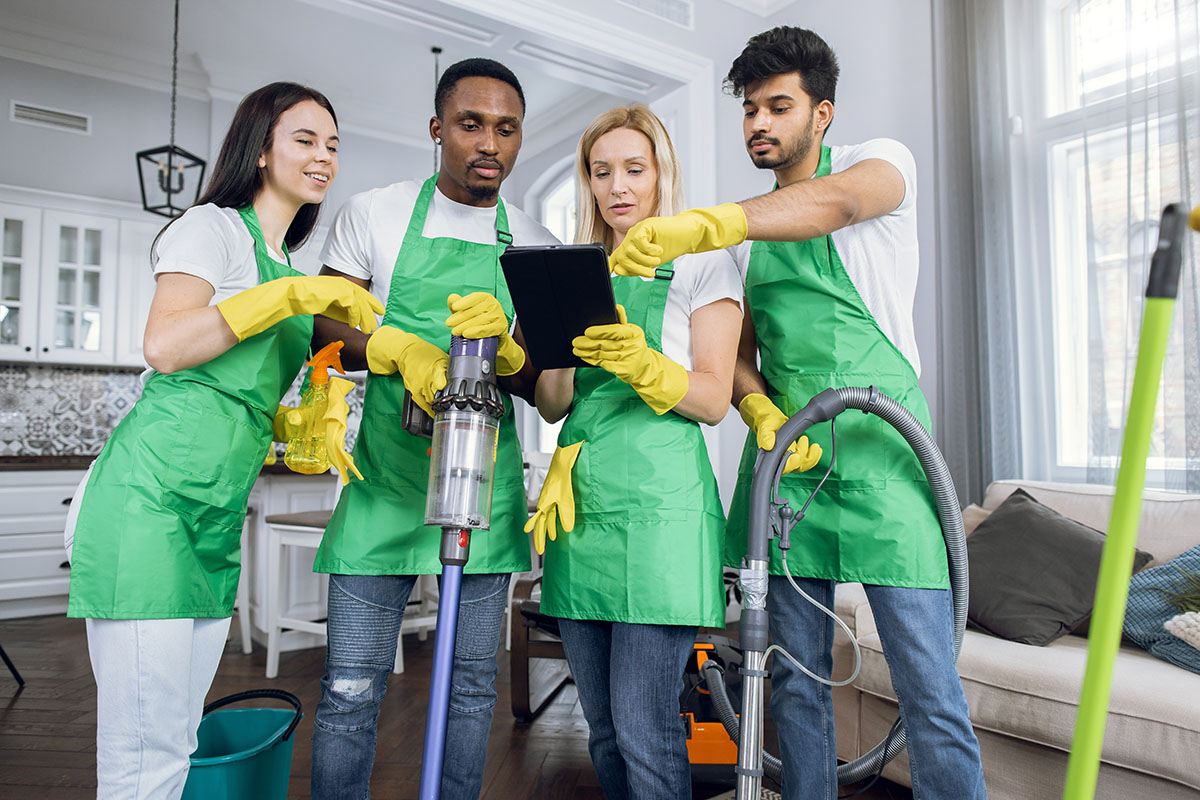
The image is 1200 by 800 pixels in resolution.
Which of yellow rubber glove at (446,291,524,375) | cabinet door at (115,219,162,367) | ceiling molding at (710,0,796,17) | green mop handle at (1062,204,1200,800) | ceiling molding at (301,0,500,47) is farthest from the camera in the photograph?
cabinet door at (115,219,162,367)

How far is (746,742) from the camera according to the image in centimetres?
114

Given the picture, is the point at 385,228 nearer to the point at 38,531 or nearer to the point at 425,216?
the point at 425,216

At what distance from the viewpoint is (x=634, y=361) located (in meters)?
1.14

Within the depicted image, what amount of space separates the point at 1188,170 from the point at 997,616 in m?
1.54

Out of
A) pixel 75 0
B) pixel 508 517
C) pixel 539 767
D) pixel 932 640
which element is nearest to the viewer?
pixel 932 640

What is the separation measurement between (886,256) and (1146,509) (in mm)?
1493

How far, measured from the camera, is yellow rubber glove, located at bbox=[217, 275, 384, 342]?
1176mm

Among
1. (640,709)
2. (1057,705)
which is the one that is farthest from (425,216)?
(1057,705)

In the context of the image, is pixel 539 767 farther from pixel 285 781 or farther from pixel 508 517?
pixel 508 517

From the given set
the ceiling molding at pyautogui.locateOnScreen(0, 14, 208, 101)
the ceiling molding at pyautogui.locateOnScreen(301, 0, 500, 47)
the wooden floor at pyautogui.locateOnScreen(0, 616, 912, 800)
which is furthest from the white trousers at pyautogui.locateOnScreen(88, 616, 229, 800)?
the ceiling molding at pyautogui.locateOnScreen(0, 14, 208, 101)

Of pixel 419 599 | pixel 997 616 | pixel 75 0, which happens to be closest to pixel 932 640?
pixel 997 616

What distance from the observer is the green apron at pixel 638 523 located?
3.88ft

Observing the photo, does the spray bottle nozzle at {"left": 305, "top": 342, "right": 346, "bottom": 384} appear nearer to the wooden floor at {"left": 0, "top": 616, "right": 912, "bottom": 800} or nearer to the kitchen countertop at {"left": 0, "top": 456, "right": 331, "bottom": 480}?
the wooden floor at {"left": 0, "top": 616, "right": 912, "bottom": 800}

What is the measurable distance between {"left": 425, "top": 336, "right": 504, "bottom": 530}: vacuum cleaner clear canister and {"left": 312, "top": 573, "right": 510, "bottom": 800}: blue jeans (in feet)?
0.89
